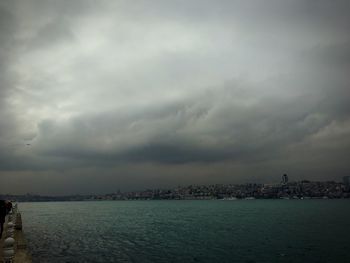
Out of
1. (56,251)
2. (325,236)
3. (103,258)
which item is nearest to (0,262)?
(103,258)

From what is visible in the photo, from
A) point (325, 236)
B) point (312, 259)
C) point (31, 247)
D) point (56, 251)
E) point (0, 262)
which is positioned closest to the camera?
point (0, 262)

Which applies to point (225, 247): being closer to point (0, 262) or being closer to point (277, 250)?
point (277, 250)

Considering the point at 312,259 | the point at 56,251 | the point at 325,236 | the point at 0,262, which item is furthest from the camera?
the point at 325,236

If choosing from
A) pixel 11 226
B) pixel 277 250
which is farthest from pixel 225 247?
pixel 11 226

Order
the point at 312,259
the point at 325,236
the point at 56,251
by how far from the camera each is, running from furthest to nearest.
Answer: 1. the point at 325,236
2. the point at 56,251
3. the point at 312,259

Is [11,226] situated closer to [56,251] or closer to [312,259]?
[56,251]

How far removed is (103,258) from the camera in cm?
3772

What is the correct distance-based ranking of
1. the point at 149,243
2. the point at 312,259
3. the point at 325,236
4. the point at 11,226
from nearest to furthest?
the point at 11,226
the point at 312,259
the point at 149,243
the point at 325,236

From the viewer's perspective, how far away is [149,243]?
50.7 meters

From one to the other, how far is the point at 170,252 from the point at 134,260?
6612 mm

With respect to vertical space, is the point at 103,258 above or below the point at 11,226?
below

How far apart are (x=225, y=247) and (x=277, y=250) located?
258 inches

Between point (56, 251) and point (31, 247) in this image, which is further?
point (31, 247)

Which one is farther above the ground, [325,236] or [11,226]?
[11,226]
